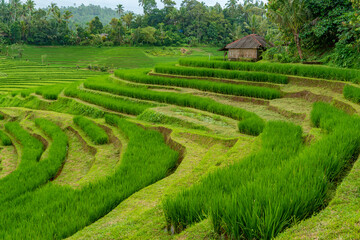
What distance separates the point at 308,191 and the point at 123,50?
42.4 metres

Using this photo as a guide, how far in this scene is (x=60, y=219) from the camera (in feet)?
10.5

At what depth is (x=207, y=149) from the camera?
214 inches

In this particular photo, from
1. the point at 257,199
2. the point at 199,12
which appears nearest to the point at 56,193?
the point at 257,199

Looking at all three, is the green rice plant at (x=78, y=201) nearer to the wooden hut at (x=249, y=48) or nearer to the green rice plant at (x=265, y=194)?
the green rice plant at (x=265, y=194)

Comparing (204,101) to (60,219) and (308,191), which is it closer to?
(60,219)

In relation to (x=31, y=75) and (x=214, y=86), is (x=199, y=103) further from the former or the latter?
(x=31, y=75)

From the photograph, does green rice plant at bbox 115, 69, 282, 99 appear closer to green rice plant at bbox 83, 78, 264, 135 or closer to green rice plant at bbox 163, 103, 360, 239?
green rice plant at bbox 83, 78, 264, 135

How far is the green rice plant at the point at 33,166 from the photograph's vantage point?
525cm

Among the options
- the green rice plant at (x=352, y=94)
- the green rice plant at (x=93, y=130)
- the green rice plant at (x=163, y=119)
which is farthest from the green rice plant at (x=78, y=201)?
the green rice plant at (x=352, y=94)

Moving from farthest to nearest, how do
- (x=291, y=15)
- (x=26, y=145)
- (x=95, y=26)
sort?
(x=95, y=26) < (x=291, y=15) < (x=26, y=145)

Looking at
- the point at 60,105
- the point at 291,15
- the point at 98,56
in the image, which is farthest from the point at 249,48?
the point at 98,56

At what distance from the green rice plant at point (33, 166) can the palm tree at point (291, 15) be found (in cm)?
1034

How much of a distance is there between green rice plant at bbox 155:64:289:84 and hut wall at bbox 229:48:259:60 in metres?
5.41

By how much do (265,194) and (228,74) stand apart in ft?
30.4
